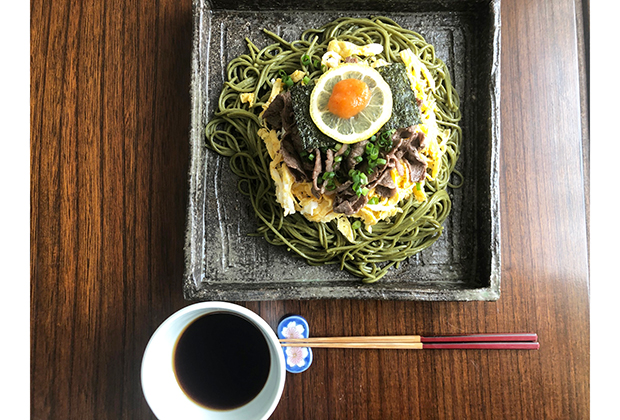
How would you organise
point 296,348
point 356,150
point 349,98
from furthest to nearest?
point 296,348 → point 356,150 → point 349,98

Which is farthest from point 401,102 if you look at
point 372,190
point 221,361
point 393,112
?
point 221,361

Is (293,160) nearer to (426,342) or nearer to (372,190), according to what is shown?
(372,190)

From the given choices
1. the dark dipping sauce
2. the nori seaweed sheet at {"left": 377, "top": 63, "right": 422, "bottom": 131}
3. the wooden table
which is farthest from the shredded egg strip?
the dark dipping sauce

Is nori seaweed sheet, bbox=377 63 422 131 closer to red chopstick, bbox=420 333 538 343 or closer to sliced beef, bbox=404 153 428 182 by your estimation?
sliced beef, bbox=404 153 428 182

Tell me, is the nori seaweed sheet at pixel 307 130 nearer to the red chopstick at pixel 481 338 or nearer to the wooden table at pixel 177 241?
the wooden table at pixel 177 241

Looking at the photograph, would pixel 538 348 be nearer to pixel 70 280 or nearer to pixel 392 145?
pixel 392 145

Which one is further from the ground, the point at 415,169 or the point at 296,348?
the point at 415,169
